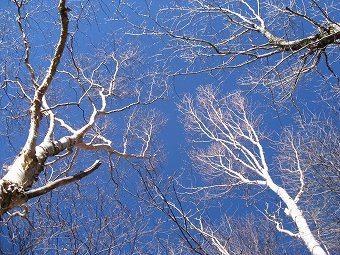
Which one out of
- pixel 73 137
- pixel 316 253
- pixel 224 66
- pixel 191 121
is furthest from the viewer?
pixel 191 121

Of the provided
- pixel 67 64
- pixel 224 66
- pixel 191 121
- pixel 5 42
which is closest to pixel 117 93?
pixel 67 64

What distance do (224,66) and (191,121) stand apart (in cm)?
800

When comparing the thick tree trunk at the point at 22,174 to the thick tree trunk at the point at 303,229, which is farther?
the thick tree trunk at the point at 303,229

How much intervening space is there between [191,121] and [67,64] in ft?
16.9

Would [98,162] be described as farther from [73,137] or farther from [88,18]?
[88,18]

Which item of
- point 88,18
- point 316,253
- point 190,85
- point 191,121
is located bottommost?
point 316,253

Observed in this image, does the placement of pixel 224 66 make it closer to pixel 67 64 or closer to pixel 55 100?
pixel 55 100

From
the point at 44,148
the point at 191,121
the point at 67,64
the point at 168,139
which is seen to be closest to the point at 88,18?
the point at 44,148

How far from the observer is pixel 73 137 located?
384 centimetres

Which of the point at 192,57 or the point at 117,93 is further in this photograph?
the point at 117,93

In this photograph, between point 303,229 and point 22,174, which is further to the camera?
point 303,229

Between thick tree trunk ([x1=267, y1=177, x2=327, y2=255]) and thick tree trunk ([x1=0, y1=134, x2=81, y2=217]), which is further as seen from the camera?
thick tree trunk ([x1=267, y1=177, x2=327, y2=255])

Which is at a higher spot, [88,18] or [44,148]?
[88,18]

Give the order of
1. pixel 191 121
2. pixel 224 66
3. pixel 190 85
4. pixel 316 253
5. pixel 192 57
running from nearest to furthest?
pixel 224 66 → pixel 192 57 → pixel 316 253 → pixel 191 121 → pixel 190 85
